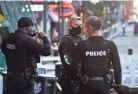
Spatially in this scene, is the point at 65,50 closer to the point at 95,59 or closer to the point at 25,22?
the point at 25,22

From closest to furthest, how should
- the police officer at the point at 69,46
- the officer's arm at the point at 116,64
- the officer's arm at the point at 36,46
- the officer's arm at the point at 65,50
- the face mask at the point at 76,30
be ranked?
1. the officer's arm at the point at 116,64
2. the officer's arm at the point at 36,46
3. the police officer at the point at 69,46
4. the officer's arm at the point at 65,50
5. the face mask at the point at 76,30

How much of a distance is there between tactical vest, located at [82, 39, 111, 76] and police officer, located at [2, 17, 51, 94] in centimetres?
70

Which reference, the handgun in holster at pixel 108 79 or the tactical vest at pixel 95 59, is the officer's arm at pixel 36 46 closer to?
the tactical vest at pixel 95 59

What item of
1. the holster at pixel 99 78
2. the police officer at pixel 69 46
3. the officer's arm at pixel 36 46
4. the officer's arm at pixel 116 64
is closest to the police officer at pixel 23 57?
the officer's arm at pixel 36 46

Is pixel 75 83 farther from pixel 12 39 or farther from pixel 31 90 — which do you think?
pixel 12 39

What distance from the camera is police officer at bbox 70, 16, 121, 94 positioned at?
267 inches

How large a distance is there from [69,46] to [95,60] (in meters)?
1.31

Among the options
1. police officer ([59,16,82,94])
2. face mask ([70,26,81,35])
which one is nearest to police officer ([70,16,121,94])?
police officer ([59,16,82,94])

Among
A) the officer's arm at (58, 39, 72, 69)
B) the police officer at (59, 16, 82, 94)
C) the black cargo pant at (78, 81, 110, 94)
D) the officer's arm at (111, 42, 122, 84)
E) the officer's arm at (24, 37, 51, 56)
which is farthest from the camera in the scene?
the officer's arm at (58, 39, 72, 69)

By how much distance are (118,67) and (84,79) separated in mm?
471

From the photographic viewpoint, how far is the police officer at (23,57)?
7340 mm

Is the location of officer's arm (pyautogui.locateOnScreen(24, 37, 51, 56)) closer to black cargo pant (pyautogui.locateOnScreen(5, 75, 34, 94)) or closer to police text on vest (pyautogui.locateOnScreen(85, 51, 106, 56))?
black cargo pant (pyautogui.locateOnScreen(5, 75, 34, 94))

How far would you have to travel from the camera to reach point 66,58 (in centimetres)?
804

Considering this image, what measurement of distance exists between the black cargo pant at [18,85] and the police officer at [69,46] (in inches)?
26.8
